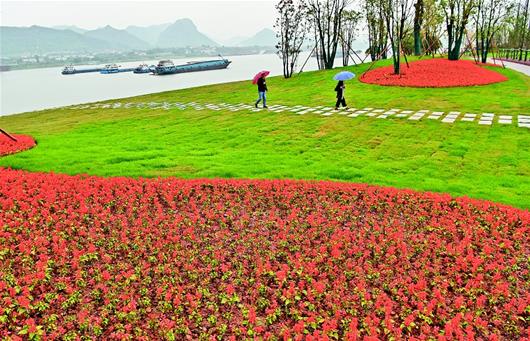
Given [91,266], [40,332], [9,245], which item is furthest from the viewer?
[9,245]

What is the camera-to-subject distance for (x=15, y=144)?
1589cm

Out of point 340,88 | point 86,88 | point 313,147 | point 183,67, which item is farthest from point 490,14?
point 183,67

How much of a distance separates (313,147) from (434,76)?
59.0ft

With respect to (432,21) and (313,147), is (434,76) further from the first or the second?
(313,147)

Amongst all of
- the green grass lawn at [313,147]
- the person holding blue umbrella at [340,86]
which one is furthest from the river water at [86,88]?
the person holding blue umbrella at [340,86]

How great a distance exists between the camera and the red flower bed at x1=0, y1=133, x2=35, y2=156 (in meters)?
15.0

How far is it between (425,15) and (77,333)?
4710 cm

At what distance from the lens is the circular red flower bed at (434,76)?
25562 millimetres

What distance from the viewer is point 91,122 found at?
2106 centimetres

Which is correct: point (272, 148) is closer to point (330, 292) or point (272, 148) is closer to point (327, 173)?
point (327, 173)

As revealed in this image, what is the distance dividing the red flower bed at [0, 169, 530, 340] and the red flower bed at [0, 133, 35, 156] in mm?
5419

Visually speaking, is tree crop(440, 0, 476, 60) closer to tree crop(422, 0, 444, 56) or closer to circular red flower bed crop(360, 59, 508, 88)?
tree crop(422, 0, 444, 56)

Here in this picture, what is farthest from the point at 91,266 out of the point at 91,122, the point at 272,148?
the point at 91,122

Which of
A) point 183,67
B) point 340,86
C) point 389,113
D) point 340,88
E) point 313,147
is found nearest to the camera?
point 313,147
